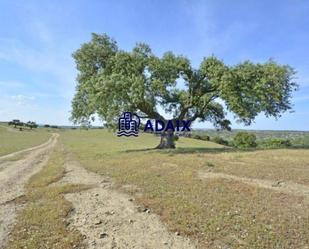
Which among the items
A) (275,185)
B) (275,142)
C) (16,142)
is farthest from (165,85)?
(275,142)

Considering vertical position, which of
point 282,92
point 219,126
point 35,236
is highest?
point 282,92

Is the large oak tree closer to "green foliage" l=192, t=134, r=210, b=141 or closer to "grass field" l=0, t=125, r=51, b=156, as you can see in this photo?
"grass field" l=0, t=125, r=51, b=156

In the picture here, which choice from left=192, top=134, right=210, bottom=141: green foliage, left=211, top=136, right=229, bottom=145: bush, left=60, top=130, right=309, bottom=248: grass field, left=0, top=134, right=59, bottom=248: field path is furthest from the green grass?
left=192, top=134, right=210, bottom=141: green foliage

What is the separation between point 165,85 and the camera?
27422 mm

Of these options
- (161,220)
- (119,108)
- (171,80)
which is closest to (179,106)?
(171,80)

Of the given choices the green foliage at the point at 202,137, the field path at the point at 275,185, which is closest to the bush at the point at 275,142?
the green foliage at the point at 202,137

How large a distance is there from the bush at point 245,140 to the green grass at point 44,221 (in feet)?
195

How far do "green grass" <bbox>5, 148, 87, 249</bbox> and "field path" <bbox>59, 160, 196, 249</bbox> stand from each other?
0.91 ft

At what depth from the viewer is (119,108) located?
25859 millimetres

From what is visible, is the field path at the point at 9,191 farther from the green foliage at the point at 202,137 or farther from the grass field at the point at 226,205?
the green foliage at the point at 202,137

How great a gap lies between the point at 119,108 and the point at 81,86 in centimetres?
511

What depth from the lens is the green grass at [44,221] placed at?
6383 millimetres

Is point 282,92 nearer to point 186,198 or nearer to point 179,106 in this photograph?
point 179,106

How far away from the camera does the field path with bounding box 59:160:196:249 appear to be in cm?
640
